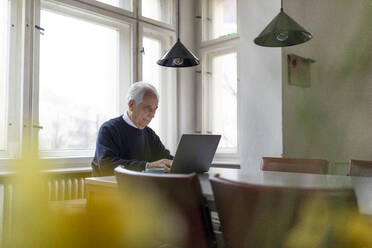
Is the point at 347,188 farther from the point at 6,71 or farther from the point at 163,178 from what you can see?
the point at 6,71

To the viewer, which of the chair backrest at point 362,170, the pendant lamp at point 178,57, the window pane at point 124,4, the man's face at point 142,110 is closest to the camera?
the chair backrest at point 362,170

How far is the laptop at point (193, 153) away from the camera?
180cm

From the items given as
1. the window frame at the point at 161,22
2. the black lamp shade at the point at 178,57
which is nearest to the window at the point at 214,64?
the window frame at the point at 161,22

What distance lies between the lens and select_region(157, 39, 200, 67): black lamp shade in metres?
2.26

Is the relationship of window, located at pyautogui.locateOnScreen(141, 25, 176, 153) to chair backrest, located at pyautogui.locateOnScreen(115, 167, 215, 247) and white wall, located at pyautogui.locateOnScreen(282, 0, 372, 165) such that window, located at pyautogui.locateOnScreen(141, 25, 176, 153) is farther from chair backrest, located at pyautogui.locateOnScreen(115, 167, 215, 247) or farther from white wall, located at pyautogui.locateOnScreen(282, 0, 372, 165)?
white wall, located at pyautogui.locateOnScreen(282, 0, 372, 165)

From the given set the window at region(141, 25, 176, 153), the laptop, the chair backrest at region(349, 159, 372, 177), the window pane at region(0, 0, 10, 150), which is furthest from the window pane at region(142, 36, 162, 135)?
the chair backrest at region(349, 159, 372, 177)

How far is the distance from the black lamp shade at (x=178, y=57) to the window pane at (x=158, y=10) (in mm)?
1612

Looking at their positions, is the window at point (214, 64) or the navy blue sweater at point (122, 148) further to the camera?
the window at point (214, 64)

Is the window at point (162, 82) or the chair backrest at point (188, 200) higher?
the window at point (162, 82)

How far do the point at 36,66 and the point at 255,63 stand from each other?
1970 millimetres

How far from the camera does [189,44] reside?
4.11 meters

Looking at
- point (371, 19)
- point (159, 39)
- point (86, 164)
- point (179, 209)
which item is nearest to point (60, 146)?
point (371, 19)

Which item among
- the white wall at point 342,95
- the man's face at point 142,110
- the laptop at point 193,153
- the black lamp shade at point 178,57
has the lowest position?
the laptop at point 193,153

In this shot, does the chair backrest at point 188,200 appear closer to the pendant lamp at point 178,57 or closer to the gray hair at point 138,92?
A: the pendant lamp at point 178,57
